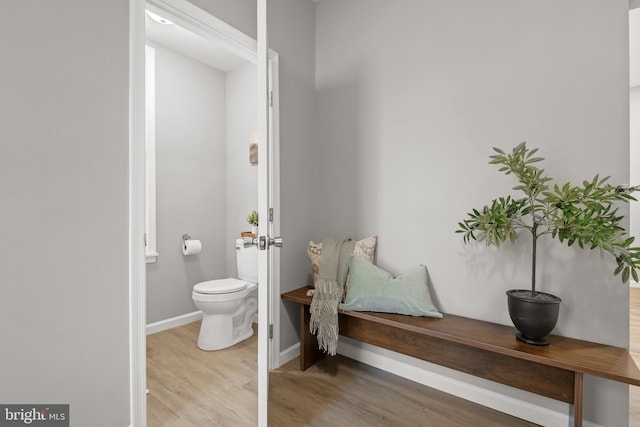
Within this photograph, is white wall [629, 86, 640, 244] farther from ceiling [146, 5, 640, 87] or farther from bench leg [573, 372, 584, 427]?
bench leg [573, 372, 584, 427]

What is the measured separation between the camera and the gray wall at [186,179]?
2.92 m

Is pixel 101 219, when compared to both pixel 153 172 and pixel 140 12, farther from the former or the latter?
pixel 153 172

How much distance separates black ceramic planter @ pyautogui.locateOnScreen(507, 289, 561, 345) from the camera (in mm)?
1421

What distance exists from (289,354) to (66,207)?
167 centimetres

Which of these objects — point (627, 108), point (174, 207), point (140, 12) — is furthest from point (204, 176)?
point (627, 108)

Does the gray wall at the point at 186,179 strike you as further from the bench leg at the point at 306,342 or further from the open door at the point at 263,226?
the open door at the point at 263,226

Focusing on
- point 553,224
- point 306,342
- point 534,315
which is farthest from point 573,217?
point 306,342

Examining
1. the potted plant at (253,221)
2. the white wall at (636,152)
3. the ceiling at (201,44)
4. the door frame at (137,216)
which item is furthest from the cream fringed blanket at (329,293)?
the white wall at (636,152)

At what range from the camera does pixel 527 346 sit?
147cm

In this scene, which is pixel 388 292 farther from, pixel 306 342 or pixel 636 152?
pixel 636 152

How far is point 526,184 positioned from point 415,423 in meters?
1.34

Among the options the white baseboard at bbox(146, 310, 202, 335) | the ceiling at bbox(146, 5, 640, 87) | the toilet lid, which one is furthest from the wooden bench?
the ceiling at bbox(146, 5, 640, 87)

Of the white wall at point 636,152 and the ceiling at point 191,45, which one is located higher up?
the ceiling at point 191,45

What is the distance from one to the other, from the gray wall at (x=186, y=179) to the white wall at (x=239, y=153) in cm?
8
